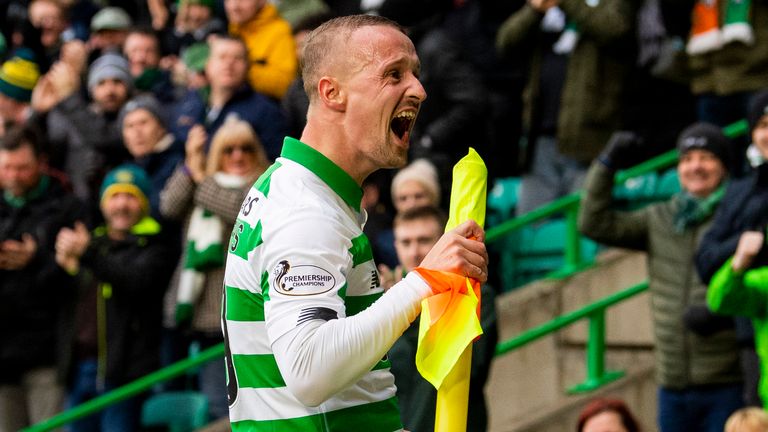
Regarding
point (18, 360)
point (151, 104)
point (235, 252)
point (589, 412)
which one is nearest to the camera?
point (235, 252)

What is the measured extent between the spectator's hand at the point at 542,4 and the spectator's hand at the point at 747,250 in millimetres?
3000

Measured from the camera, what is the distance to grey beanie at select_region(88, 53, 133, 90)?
986cm

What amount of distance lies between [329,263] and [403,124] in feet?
1.48

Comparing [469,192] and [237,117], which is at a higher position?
[237,117]

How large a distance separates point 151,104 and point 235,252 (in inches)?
241

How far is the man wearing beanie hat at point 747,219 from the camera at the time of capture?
6.47 metres

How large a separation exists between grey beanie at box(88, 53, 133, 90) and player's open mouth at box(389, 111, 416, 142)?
6.69 metres

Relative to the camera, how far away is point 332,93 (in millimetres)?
3408

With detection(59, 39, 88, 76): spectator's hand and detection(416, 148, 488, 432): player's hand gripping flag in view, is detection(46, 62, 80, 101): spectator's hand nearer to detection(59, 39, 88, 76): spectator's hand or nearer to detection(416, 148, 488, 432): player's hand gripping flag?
detection(59, 39, 88, 76): spectator's hand

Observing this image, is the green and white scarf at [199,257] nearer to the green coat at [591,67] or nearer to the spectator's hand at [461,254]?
the green coat at [591,67]

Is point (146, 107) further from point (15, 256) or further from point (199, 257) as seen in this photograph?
point (199, 257)

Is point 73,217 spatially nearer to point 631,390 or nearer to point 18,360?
point 18,360

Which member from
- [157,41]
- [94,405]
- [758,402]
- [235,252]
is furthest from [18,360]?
[235,252]

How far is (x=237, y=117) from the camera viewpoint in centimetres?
845
